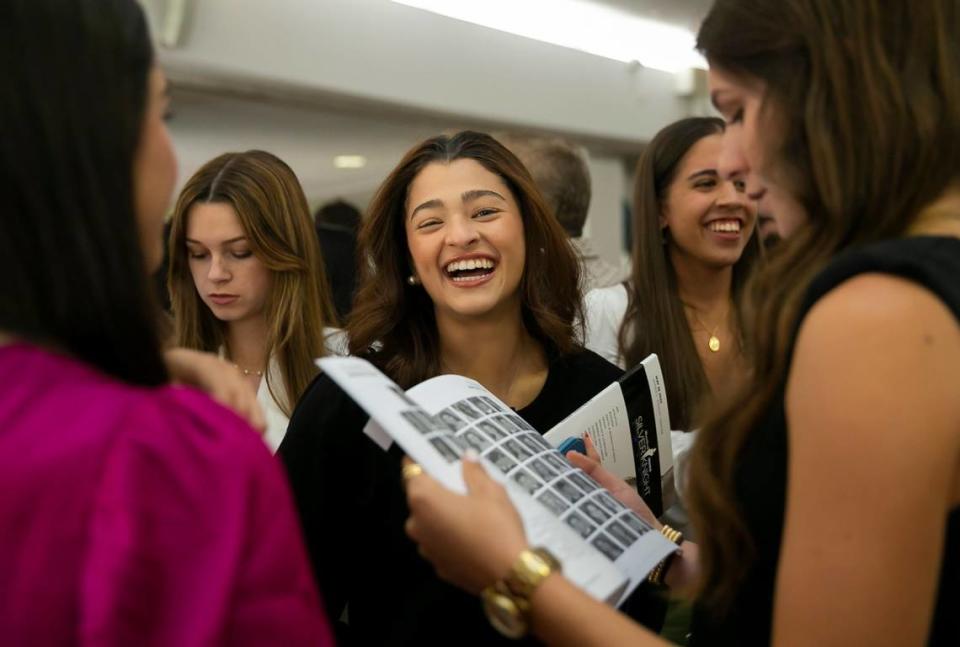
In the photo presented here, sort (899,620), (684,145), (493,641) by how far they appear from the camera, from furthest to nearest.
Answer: (684,145) → (493,641) → (899,620)

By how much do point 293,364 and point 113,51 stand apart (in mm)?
1737

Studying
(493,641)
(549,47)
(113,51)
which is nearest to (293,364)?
(493,641)

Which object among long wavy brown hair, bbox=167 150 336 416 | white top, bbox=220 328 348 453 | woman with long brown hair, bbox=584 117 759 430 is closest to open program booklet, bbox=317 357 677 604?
white top, bbox=220 328 348 453

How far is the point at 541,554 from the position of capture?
37.8 inches

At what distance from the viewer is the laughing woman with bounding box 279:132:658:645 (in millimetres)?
1548

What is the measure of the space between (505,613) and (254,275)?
1685 mm

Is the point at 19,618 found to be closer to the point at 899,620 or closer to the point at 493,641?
the point at 899,620

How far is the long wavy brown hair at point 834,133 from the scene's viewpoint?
89 cm

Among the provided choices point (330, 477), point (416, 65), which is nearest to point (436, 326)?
point (330, 477)

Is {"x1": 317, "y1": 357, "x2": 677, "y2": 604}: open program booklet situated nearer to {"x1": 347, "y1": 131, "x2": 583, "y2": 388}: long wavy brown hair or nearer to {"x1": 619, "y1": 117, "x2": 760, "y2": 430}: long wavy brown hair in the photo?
{"x1": 347, "y1": 131, "x2": 583, "y2": 388}: long wavy brown hair

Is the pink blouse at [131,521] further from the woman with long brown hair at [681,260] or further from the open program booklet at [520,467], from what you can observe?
the woman with long brown hair at [681,260]

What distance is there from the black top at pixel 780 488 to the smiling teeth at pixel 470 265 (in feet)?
3.19

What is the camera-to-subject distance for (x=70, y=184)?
708 mm

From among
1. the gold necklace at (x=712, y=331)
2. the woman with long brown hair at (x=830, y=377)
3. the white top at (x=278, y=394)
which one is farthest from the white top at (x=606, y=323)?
the woman with long brown hair at (x=830, y=377)
